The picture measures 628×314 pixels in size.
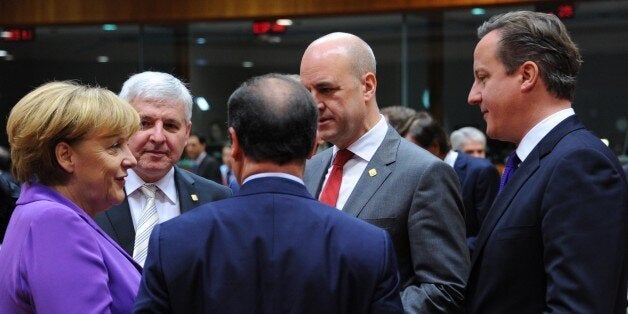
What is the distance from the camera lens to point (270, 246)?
71.2 inches

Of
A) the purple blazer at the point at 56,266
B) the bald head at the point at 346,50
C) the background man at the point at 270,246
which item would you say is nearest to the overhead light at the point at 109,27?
the bald head at the point at 346,50

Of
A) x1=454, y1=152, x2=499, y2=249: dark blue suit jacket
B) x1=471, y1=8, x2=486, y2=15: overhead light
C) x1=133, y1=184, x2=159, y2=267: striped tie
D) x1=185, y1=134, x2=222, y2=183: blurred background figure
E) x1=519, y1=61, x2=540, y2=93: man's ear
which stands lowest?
x1=185, y1=134, x2=222, y2=183: blurred background figure

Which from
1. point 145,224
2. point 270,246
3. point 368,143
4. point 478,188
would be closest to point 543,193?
point 270,246

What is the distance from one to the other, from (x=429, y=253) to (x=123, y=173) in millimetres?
957

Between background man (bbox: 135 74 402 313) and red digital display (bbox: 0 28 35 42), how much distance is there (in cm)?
980

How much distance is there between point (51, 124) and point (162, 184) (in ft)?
3.34

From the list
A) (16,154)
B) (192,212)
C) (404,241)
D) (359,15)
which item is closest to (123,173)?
(16,154)

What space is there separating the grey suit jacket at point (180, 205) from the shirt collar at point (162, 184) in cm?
2

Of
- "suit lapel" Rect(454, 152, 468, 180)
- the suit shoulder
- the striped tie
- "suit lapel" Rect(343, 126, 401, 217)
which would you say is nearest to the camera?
"suit lapel" Rect(343, 126, 401, 217)

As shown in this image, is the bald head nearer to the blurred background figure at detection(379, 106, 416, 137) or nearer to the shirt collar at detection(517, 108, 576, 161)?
the shirt collar at detection(517, 108, 576, 161)

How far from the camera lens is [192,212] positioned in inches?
74.3

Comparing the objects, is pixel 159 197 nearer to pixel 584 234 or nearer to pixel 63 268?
pixel 63 268

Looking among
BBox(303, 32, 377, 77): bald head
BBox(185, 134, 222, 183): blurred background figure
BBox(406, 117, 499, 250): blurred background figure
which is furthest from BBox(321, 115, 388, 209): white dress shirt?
BBox(185, 134, 222, 183): blurred background figure

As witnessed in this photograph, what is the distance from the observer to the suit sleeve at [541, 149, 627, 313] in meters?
1.97
